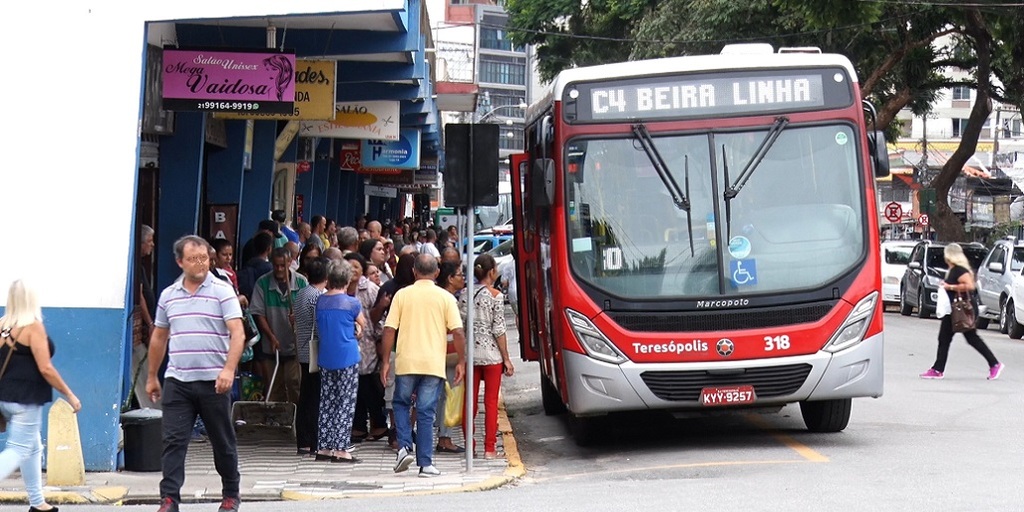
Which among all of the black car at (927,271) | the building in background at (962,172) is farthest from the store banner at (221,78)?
the building in background at (962,172)

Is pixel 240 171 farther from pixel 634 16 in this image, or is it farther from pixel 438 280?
pixel 634 16

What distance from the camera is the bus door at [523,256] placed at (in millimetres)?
13945

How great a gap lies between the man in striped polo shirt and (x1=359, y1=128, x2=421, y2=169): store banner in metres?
19.2

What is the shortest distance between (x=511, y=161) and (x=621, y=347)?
322 centimetres

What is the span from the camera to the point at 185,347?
27.4 ft

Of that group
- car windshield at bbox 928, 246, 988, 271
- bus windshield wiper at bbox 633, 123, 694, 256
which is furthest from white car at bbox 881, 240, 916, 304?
bus windshield wiper at bbox 633, 123, 694, 256

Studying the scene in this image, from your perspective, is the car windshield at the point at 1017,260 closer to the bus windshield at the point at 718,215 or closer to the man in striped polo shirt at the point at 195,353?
the bus windshield at the point at 718,215

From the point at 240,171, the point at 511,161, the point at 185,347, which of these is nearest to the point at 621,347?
the point at 511,161

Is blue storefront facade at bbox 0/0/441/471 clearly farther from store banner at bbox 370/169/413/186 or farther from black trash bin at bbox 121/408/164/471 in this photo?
store banner at bbox 370/169/413/186

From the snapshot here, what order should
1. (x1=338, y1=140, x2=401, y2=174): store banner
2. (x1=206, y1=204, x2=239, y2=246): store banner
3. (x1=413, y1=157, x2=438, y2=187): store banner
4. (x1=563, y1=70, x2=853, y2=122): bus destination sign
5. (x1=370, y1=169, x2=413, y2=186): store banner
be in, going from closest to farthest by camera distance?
(x1=563, y1=70, x2=853, y2=122): bus destination sign → (x1=206, y1=204, x2=239, y2=246): store banner → (x1=338, y1=140, x2=401, y2=174): store banner → (x1=370, y1=169, x2=413, y2=186): store banner → (x1=413, y1=157, x2=438, y2=187): store banner

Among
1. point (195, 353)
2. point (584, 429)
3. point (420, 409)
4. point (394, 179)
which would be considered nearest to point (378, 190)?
point (394, 179)

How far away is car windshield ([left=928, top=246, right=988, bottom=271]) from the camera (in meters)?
32.8

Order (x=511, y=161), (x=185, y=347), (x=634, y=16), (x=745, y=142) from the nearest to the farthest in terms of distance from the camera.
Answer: (x=185, y=347) → (x=745, y=142) → (x=511, y=161) → (x=634, y=16)

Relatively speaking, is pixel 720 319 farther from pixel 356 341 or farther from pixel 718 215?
pixel 356 341
